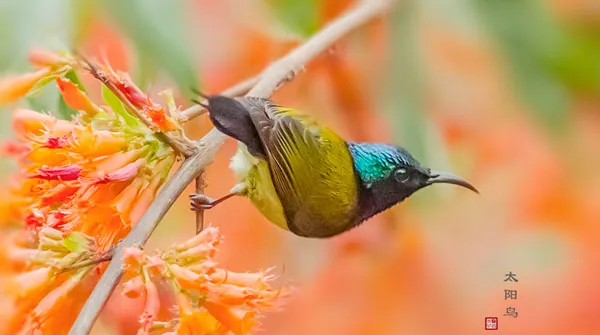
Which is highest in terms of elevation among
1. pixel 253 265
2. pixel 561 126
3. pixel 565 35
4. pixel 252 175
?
pixel 565 35

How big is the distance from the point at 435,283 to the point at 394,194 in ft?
0.50

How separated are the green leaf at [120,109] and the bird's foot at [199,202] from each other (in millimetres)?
163

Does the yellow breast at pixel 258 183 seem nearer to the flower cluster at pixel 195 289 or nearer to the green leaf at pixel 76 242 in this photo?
the flower cluster at pixel 195 289

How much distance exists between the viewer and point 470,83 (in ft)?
3.52

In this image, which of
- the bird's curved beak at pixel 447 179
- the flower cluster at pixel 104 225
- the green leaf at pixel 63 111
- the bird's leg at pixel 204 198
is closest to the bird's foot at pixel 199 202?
the bird's leg at pixel 204 198

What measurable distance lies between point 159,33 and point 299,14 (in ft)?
0.73

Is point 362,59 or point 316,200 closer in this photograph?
point 316,200

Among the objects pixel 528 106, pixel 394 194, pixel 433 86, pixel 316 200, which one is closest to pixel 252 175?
pixel 316 200

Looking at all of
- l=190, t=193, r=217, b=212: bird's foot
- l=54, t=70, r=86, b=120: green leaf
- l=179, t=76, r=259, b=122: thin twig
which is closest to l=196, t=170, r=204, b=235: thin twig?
l=190, t=193, r=217, b=212: bird's foot

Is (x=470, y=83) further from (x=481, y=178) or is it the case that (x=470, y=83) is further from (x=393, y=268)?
(x=393, y=268)

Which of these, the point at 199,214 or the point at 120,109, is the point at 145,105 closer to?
the point at 120,109

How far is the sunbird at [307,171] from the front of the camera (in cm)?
96

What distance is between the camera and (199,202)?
1025 mm

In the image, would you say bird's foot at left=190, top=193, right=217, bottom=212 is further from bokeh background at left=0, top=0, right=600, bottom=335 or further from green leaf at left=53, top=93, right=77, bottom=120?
green leaf at left=53, top=93, right=77, bottom=120
